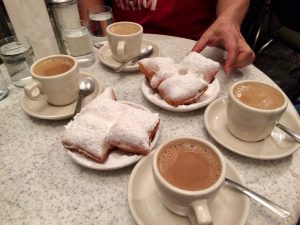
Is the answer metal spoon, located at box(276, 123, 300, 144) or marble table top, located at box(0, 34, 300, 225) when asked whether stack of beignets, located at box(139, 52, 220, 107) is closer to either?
marble table top, located at box(0, 34, 300, 225)

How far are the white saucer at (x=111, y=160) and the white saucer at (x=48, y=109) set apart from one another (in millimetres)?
162

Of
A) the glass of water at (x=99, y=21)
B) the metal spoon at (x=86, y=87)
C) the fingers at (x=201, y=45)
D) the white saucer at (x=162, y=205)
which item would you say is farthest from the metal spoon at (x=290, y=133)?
the glass of water at (x=99, y=21)

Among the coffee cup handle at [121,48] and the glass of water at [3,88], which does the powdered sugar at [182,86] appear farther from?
the glass of water at [3,88]

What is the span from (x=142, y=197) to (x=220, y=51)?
72 centimetres

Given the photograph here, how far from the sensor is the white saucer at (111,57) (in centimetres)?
97

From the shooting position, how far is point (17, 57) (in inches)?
35.5

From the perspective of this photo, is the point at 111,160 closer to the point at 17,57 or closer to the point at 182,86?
the point at 182,86

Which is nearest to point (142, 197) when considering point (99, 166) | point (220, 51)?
point (99, 166)

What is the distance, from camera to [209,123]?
2.44ft

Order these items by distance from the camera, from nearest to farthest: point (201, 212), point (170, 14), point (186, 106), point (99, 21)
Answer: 1. point (201, 212)
2. point (186, 106)
3. point (99, 21)
4. point (170, 14)

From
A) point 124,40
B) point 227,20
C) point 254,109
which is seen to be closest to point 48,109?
point 124,40

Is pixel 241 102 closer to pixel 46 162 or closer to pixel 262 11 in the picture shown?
pixel 46 162

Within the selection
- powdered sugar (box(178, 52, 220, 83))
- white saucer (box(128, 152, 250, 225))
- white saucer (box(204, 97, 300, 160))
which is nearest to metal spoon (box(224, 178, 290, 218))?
white saucer (box(128, 152, 250, 225))

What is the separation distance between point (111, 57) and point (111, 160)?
518 mm
